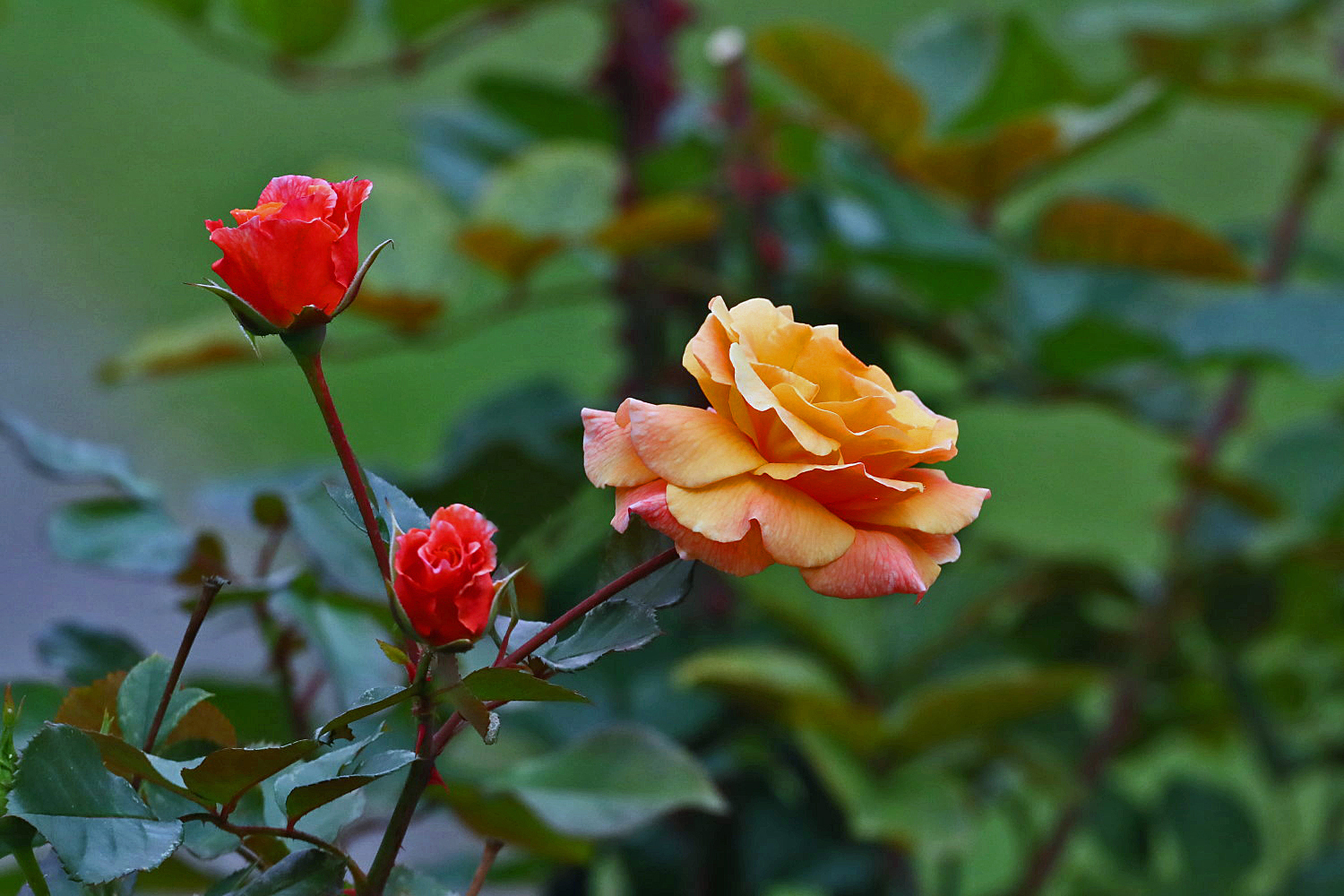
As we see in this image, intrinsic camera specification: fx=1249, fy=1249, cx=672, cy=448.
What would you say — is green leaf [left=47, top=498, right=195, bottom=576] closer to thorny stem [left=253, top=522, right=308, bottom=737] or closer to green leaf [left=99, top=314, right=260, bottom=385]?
thorny stem [left=253, top=522, right=308, bottom=737]

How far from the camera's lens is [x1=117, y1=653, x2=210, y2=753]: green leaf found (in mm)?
195

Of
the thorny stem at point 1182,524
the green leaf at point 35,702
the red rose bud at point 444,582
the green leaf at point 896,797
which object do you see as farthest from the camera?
the thorny stem at point 1182,524

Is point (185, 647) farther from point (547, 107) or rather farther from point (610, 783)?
point (547, 107)

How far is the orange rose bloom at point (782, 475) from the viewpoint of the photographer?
0.53 ft

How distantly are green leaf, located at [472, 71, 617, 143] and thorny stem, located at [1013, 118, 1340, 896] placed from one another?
0.38m

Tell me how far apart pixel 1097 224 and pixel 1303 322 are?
10 centimetres

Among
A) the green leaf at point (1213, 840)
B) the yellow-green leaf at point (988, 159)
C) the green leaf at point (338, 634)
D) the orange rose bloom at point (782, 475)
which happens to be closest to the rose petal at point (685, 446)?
the orange rose bloom at point (782, 475)

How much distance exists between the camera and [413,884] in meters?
0.19

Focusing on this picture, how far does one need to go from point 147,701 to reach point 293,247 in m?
0.08

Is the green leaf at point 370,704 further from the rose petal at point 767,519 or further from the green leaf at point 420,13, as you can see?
the green leaf at point 420,13

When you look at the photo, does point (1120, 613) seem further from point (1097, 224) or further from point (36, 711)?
point (36, 711)

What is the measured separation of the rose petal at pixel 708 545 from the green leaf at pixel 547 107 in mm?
567

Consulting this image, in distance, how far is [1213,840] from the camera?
0.73 meters

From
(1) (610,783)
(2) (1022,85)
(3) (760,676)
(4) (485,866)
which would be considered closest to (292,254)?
(4) (485,866)
